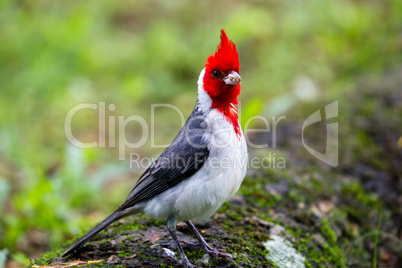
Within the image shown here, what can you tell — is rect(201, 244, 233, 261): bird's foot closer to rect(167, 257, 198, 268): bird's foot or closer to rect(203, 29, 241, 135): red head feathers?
rect(167, 257, 198, 268): bird's foot

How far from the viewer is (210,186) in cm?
312

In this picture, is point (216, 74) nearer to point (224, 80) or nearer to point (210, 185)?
point (224, 80)

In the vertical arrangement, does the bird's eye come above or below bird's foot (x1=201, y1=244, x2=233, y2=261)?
above

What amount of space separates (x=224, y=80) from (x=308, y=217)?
1434 millimetres

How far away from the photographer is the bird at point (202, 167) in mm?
3145

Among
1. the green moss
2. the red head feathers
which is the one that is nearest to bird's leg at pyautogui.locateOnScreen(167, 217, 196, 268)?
the red head feathers

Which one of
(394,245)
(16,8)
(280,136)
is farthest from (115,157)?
(16,8)

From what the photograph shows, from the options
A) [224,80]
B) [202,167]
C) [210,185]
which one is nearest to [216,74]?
[224,80]

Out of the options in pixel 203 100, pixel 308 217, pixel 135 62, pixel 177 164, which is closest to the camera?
pixel 177 164

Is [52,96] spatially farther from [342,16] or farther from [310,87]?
[342,16]

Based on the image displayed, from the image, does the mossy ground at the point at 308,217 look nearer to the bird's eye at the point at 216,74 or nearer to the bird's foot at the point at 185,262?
the bird's foot at the point at 185,262

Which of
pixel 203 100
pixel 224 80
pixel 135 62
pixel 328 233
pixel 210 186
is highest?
pixel 135 62

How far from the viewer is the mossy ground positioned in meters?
3.23

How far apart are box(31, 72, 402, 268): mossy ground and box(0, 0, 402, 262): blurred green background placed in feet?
3.80
